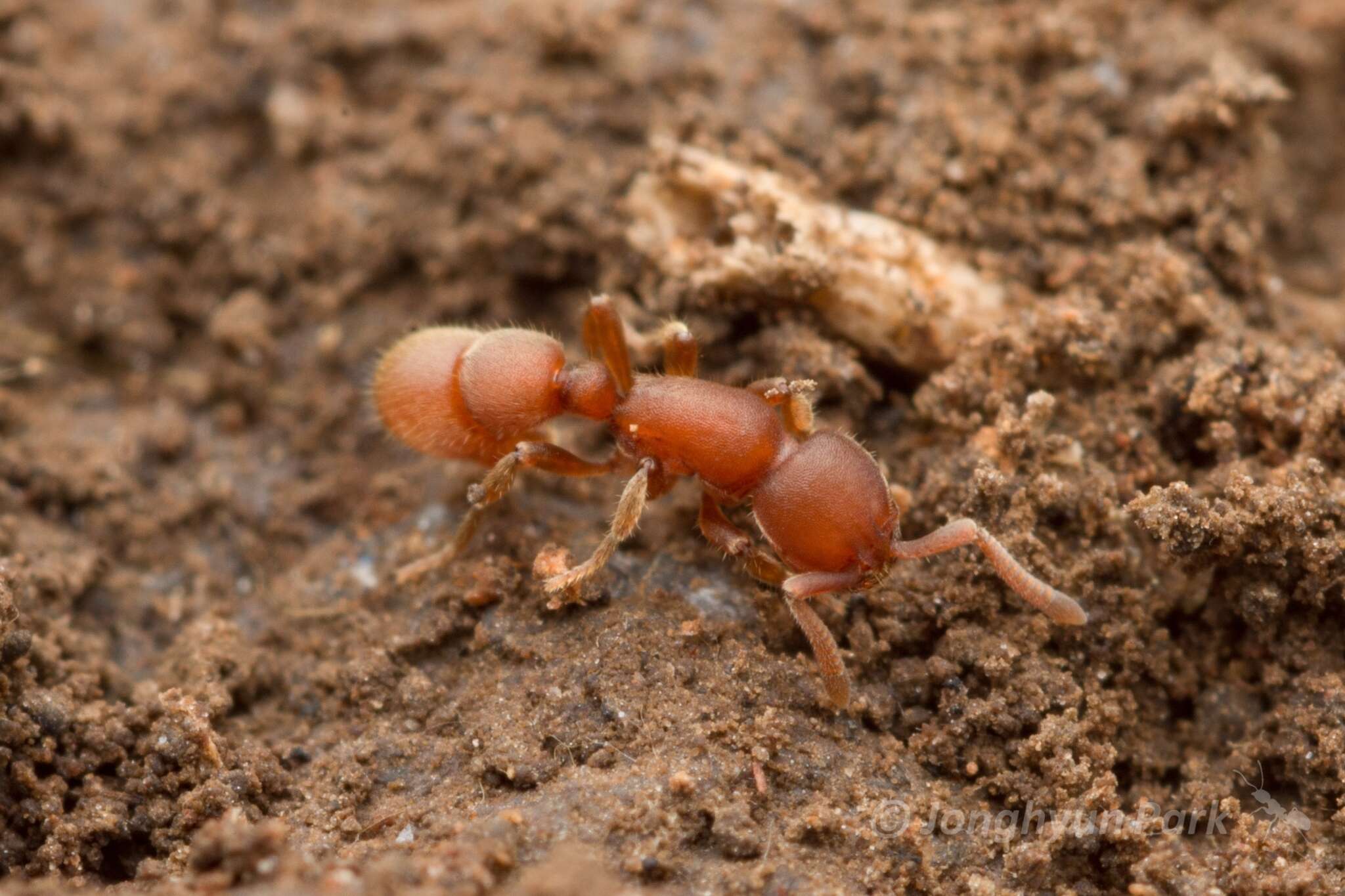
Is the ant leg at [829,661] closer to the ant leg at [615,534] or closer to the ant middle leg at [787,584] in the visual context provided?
the ant middle leg at [787,584]

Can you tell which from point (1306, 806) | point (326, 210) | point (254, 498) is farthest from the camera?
point (326, 210)

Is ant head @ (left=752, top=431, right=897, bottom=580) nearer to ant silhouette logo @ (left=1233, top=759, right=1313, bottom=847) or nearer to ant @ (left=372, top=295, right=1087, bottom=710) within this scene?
ant @ (left=372, top=295, right=1087, bottom=710)

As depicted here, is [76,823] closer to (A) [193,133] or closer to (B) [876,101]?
(A) [193,133]

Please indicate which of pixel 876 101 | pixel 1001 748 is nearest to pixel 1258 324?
pixel 876 101

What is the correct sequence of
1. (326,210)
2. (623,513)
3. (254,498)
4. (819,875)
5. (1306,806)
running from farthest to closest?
(326,210)
(254,498)
(623,513)
(1306,806)
(819,875)

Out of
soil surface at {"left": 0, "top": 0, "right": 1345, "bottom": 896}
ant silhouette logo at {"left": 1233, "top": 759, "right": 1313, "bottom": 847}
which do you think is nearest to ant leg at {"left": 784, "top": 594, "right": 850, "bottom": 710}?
soil surface at {"left": 0, "top": 0, "right": 1345, "bottom": 896}

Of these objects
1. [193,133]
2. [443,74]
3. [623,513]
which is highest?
[443,74]
